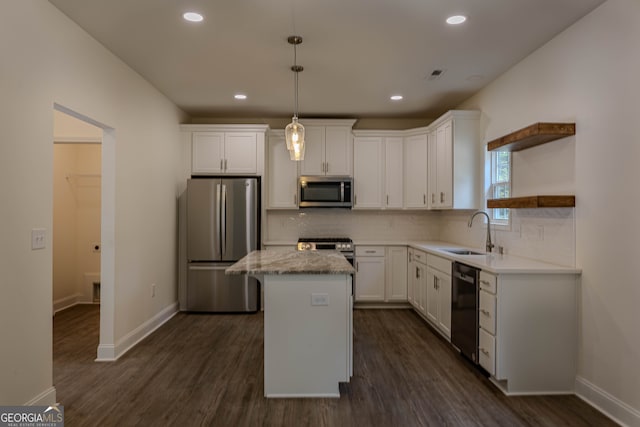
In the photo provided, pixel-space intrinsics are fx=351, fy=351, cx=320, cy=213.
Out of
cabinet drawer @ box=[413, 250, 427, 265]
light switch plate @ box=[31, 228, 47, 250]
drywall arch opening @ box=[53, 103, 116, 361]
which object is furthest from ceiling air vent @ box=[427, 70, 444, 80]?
light switch plate @ box=[31, 228, 47, 250]

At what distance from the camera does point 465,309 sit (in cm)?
307

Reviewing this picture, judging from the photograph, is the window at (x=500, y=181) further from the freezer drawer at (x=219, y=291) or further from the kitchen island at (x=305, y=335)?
the freezer drawer at (x=219, y=291)

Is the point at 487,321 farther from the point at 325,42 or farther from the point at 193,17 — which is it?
the point at 193,17

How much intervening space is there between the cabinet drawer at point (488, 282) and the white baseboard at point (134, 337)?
3.24 meters

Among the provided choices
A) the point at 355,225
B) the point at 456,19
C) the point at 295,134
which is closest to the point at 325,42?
the point at 295,134

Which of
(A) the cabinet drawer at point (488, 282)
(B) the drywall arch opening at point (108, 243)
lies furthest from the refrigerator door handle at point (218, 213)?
(A) the cabinet drawer at point (488, 282)

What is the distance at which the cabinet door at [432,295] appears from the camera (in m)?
3.85

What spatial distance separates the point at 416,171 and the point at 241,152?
8.11ft

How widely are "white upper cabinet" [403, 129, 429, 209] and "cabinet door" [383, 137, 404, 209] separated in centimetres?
7

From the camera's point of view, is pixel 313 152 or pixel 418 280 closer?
pixel 418 280

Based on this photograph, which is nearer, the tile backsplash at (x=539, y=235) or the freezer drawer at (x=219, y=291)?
the tile backsplash at (x=539, y=235)

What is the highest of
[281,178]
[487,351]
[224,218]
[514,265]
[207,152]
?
[207,152]

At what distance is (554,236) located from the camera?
2.83 meters

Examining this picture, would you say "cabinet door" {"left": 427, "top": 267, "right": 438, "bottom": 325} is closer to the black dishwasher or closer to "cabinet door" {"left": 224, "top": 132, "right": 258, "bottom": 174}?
the black dishwasher
